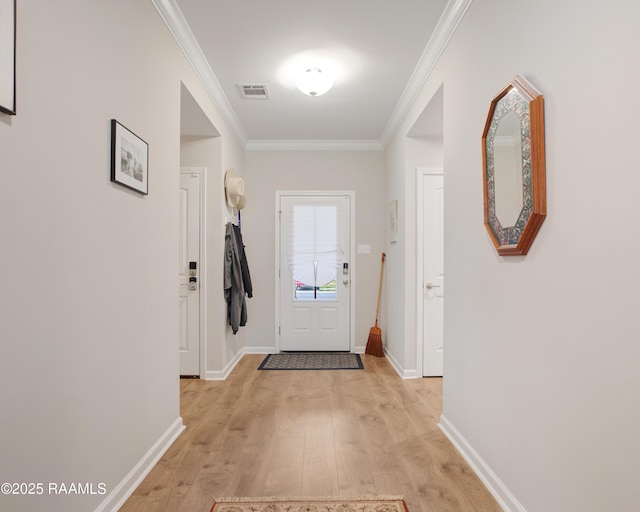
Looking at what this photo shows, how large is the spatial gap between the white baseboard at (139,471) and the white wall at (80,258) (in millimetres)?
17

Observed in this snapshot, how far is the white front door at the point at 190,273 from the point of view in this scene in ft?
12.7

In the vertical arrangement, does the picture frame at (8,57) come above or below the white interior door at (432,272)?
above

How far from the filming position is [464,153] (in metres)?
→ 2.37

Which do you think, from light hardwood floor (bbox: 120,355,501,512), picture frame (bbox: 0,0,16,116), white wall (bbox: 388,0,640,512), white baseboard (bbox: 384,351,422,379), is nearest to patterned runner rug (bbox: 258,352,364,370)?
white baseboard (bbox: 384,351,422,379)

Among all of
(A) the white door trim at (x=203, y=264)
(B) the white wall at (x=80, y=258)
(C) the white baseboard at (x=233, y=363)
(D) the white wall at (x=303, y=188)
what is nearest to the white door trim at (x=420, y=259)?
(D) the white wall at (x=303, y=188)

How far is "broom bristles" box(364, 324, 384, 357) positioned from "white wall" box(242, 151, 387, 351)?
0.19 m

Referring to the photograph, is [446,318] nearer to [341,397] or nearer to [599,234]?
[341,397]

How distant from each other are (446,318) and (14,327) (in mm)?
2282

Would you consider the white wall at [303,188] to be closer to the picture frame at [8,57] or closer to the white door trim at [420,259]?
the white door trim at [420,259]

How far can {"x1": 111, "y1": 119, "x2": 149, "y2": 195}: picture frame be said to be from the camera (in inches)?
70.6

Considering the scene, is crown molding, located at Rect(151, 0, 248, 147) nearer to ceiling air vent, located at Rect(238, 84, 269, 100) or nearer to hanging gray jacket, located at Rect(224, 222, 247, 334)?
ceiling air vent, located at Rect(238, 84, 269, 100)

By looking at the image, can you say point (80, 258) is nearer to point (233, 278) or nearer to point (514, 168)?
point (514, 168)

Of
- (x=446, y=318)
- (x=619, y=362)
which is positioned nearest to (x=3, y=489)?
(x=619, y=362)

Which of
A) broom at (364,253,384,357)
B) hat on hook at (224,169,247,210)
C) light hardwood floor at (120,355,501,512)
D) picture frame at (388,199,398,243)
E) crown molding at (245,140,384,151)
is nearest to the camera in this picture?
light hardwood floor at (120,355,501,512)
